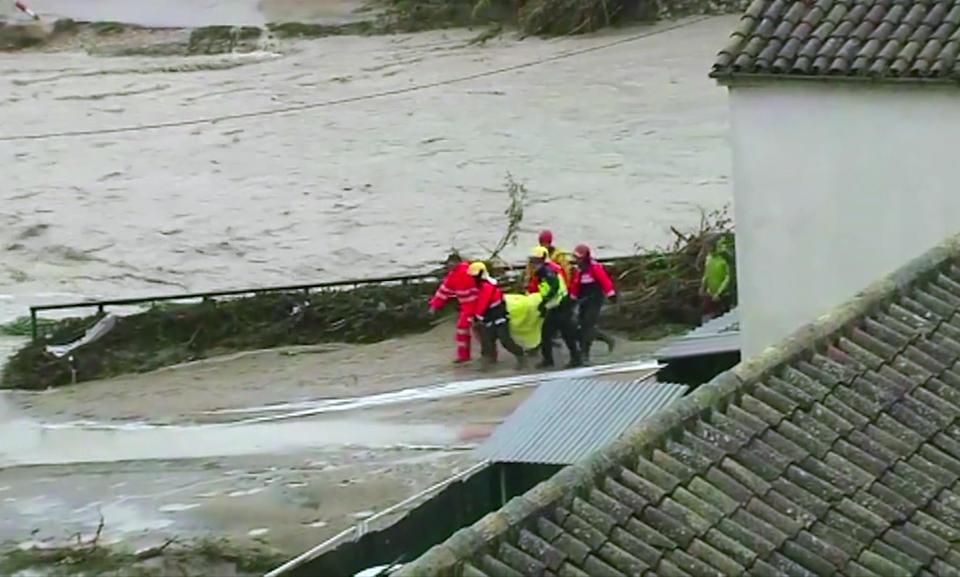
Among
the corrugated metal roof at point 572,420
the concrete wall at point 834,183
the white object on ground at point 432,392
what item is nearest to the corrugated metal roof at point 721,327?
the concrete wall at point 834,183

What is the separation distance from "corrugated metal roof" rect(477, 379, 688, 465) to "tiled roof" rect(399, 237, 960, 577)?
3540 millimetres

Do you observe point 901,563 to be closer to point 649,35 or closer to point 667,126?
point 667,126

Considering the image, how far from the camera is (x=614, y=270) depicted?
2009 centimetres

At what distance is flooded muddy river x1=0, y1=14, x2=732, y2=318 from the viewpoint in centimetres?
2584

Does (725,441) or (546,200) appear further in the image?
(546,200)

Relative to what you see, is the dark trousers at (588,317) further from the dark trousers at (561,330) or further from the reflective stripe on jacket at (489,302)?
the reflective stripe on jacket at (489,302)

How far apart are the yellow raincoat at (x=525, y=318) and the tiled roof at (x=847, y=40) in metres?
5.56

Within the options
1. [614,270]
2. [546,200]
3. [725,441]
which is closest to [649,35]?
[546,200]

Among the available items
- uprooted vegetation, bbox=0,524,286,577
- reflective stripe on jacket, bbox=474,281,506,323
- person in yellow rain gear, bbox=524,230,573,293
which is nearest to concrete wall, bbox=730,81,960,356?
uprooted vegetation, bbox=0,524,286,577

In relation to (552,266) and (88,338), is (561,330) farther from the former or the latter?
(88,338)

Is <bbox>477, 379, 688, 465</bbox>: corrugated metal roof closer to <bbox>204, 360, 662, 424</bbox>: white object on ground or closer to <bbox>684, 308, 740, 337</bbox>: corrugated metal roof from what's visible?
<bbox>684, 308, 740, 337</bbox>: corrugated metal roof

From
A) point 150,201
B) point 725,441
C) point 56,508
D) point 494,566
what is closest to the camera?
point 494,566

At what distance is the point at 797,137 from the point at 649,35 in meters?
28.6

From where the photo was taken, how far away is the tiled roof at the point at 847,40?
1083cm
